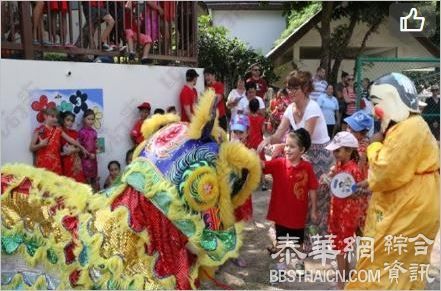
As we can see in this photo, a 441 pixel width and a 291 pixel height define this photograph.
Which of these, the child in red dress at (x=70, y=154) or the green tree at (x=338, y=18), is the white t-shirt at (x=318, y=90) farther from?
the green tree at (x=338, y=18)

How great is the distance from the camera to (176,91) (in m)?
7.34

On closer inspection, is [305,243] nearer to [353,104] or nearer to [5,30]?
[5,30]

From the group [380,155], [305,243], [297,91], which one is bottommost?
[305,243]

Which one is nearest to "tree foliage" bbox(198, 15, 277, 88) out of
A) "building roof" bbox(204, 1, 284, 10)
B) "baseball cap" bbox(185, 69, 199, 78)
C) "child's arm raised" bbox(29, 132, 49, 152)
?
"building roof" bbox(204, 1, 284, 10)

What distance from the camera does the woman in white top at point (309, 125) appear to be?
162 inches

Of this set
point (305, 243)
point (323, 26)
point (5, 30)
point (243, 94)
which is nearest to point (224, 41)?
point (323, 26)

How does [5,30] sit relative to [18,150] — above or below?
above

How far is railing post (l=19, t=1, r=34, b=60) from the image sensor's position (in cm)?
507

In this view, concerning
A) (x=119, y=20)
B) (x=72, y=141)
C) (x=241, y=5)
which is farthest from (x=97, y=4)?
(x=241, y=5)

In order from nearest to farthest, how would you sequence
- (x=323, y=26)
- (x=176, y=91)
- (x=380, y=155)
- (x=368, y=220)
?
(x=380, y=155) → (x=368, y=220) → (x=176, y=91) → (x=323, y=26)

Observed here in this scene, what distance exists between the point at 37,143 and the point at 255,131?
2.81m

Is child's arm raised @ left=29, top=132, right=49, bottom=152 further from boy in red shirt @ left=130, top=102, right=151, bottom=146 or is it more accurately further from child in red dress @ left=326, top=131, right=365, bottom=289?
child in red dress @ left=326, top=131, right=365, bottom=289

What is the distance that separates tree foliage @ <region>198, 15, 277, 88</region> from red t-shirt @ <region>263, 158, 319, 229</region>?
11310 mm

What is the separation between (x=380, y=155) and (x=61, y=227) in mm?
1659
